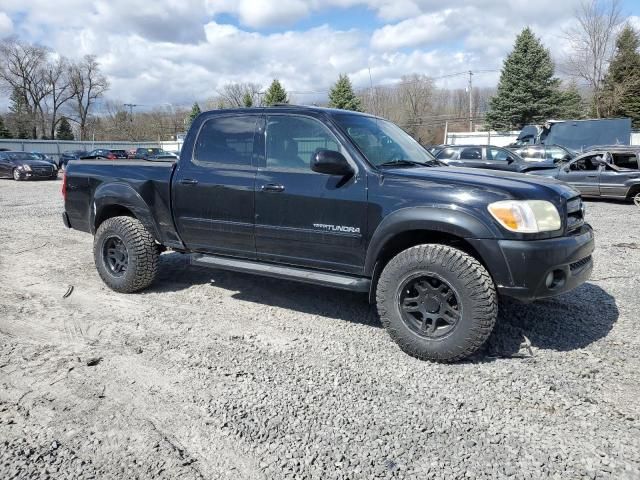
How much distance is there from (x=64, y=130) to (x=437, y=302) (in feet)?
285

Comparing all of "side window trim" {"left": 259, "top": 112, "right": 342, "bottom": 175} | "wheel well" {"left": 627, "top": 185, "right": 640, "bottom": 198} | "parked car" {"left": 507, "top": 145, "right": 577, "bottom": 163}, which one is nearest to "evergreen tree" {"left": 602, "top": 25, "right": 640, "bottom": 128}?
"parked car" {"left": 507, "top": 145, "right": 577, "bottom": 163}

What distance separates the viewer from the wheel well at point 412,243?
3.62 meters

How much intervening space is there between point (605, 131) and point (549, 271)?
27.6 metres

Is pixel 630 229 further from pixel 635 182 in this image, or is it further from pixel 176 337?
pixel 176 337

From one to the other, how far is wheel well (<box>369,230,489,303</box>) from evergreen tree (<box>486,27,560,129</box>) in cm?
4312

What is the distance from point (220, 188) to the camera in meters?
4.48

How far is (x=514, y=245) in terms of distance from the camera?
10.6ft

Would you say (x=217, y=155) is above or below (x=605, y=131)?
below

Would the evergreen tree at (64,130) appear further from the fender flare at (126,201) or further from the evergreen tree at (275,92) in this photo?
the fender flare at (126,201)

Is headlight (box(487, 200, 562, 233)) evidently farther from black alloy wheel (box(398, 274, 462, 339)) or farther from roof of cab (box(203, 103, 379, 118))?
roof of cab (box(203, 103, 379, 118))

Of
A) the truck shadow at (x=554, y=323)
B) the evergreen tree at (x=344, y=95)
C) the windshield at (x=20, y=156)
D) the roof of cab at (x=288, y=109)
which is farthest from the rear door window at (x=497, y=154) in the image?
the evergreen tree at (x=344, y=95)

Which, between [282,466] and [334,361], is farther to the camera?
[334,361]

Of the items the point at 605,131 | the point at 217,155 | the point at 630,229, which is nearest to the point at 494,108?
the point at 605,131

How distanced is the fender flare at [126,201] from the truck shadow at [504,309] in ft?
2.67
